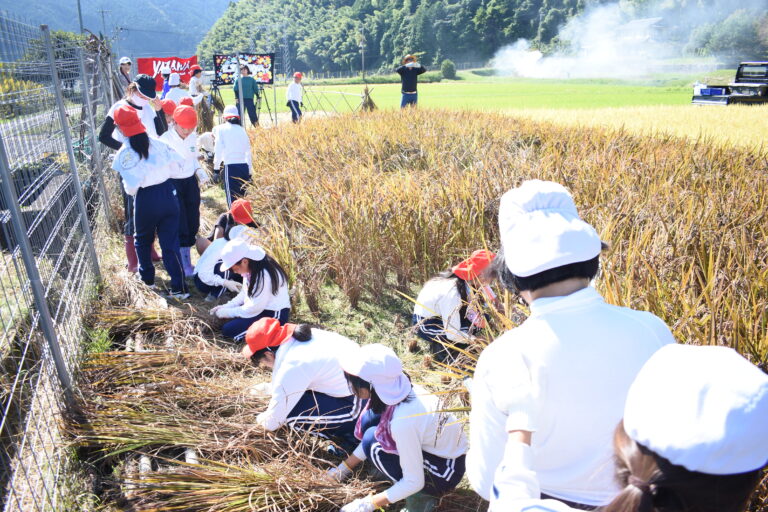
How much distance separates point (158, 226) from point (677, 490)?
425cm

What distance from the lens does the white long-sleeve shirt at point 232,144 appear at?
605 cm

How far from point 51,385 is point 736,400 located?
274 cm

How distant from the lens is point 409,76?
1120cm

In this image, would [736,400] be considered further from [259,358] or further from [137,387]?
[137,387]

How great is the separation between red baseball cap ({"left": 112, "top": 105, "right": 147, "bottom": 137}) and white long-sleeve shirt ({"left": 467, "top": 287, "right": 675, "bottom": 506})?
3469 mm

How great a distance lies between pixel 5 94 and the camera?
Result: 2561 mm

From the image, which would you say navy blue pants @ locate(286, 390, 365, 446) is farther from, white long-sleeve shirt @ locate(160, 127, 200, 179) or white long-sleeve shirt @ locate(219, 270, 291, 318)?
white long-sleeve shirt @ locate(160, 127, 200, 179)

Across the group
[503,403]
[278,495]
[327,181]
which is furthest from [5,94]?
[327,181]

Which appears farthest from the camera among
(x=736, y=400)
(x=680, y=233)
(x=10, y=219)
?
(x=680, y=233)

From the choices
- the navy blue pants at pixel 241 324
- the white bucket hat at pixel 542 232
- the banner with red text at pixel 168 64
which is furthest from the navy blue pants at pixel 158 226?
the banner with red text at pixel 168 64

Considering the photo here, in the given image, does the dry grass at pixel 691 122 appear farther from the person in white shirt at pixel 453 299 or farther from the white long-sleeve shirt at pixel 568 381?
the white long-sleeve shirt at pixel 568 381

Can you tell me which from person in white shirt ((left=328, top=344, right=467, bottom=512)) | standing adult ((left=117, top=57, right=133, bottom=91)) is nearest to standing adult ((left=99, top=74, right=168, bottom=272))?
standing adult ((left=117, top=57, right=133, bottom=91))

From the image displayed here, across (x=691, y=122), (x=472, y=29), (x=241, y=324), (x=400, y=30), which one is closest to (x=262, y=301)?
(x=241, y=324)

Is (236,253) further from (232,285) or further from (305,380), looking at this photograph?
(305,380)
